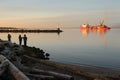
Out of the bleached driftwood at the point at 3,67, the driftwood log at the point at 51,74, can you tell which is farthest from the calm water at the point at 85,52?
the bleached driftwood at the point at 3,67

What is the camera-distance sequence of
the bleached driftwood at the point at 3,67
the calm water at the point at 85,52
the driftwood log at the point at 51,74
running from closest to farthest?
the bleached driftwood at the point at 3,67
the driftwood log at the point at 51,74
the calm water at the point at 85,52

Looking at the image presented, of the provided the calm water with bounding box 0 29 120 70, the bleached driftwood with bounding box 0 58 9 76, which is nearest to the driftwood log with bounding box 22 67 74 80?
the bleached driftwood with bounding box 0 58 9 76

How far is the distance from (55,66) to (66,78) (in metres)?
5.13

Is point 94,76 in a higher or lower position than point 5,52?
lower

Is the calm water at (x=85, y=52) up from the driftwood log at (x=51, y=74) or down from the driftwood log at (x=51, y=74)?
down

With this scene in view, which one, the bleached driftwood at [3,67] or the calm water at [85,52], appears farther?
the calm water at [85,52]

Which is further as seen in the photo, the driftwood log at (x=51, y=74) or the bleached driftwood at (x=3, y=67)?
the driftwood log at (x=51, y=74)

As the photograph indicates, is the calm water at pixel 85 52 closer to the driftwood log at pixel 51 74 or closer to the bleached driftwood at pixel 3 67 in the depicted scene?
the driftwood log at pixel 51 74

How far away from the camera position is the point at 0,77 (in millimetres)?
12711

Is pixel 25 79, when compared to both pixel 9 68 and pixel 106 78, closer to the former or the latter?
pixel 9 68

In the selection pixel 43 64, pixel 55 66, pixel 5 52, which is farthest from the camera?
pixel 43 64

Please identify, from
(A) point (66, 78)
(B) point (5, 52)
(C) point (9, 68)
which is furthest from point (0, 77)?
(B) point (5, 52)

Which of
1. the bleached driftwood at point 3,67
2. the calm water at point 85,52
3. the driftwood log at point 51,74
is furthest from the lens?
the calm water at point 85,52

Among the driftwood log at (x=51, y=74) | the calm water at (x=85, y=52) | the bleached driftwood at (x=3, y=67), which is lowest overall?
the calm water at (x=85, y=52)
